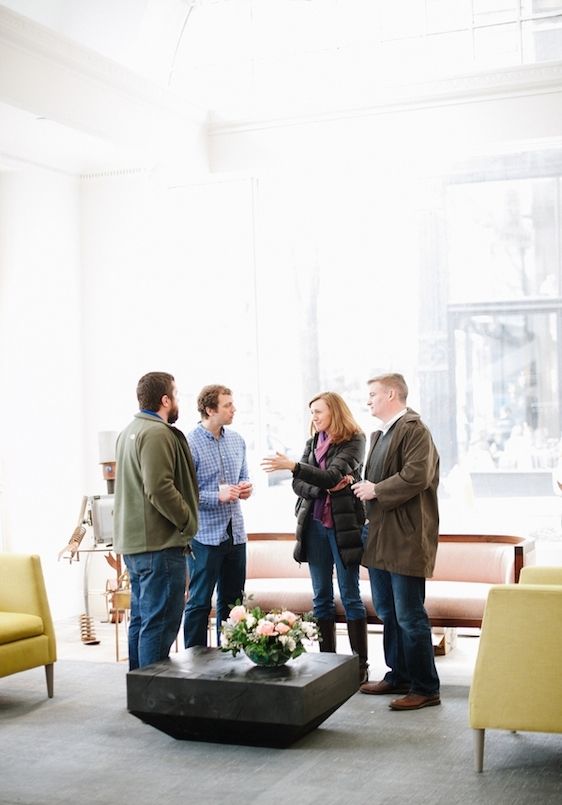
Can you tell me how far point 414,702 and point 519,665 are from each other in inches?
45.1

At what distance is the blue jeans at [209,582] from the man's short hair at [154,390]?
0.89 metres

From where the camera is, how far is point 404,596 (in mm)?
5547

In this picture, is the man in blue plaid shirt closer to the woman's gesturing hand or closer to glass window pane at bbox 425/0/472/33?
the woman's gesturing hand

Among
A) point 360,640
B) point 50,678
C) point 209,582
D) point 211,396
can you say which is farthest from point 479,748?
point 50,678

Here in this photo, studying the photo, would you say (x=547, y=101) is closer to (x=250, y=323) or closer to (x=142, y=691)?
(x=250, y=323)

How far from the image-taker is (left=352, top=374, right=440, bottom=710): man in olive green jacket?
18.1 ft

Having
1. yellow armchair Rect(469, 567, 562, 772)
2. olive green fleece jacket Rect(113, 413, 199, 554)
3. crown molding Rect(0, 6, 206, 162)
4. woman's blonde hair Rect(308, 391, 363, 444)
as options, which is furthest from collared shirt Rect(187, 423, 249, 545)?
crown molding Rect(0, 6, 206, 162)

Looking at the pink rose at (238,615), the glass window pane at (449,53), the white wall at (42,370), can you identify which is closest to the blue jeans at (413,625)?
the pink rose at (238,615)

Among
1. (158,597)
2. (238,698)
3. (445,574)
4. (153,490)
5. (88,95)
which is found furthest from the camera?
(88,95)

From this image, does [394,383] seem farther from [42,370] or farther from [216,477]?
[42,370]

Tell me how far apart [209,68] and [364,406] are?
109 inches

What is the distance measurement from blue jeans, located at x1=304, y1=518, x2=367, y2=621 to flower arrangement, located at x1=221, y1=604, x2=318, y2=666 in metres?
0.94

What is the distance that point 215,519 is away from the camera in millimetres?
6035

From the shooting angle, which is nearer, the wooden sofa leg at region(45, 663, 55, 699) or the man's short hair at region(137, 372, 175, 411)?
the man's short hair at region(137, 372, 175, 411)
